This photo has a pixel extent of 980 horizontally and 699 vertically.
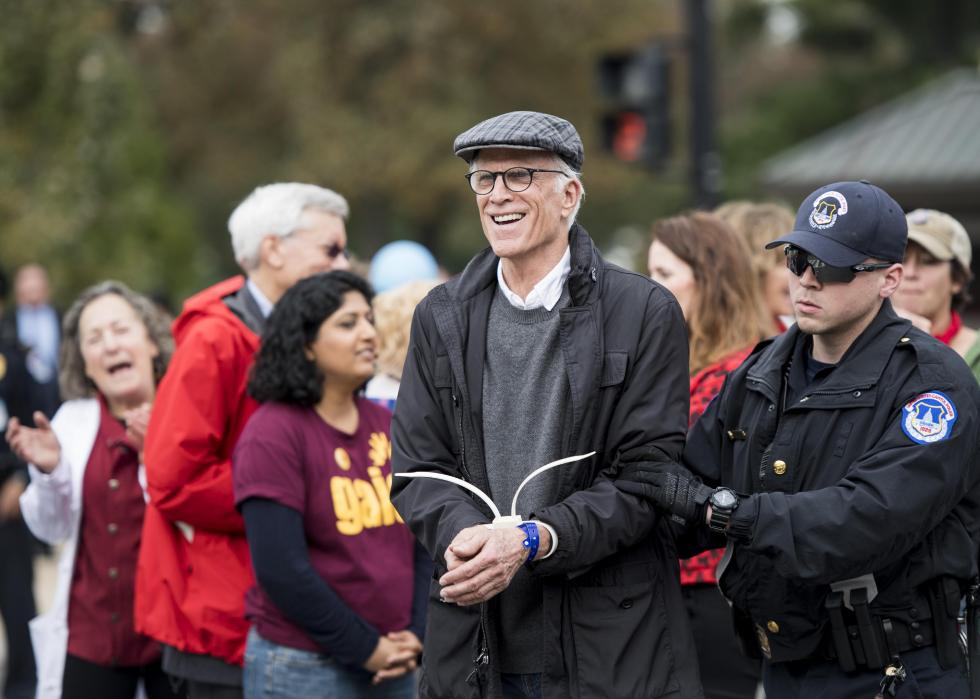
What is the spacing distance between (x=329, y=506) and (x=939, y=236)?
2368 mm

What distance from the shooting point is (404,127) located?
2827 centimetres

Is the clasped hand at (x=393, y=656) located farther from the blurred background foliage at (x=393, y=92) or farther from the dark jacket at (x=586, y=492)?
the blurred background foliage at (x=393, y=92)

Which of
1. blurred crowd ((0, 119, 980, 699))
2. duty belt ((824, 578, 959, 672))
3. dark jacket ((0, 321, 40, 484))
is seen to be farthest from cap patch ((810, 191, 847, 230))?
dark jacket ((0, 321, 40, 484))

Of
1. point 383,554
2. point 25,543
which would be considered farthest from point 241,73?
point 383,554

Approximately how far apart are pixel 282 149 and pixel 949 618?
29.7m

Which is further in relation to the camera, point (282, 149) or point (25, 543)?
point (282, 149)

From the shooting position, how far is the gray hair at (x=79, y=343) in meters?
5.16

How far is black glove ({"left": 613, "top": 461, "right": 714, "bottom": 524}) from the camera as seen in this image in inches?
131

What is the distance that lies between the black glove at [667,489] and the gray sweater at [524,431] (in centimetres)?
20

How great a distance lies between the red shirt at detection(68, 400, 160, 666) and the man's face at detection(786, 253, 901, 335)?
2.64 metres

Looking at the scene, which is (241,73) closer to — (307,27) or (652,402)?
(307,27)

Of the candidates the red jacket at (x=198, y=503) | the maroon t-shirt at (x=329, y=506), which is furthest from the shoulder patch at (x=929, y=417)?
the red jacket at (x=198, y=503)

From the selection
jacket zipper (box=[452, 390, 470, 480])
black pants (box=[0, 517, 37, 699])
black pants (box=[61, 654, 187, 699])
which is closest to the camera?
jacket zipper (box=[452, 390, 470, 480])

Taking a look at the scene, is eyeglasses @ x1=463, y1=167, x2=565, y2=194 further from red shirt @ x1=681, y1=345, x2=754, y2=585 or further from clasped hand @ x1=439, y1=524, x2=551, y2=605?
red shirt @ x1=681, y1=345, x2=754, y2=585
